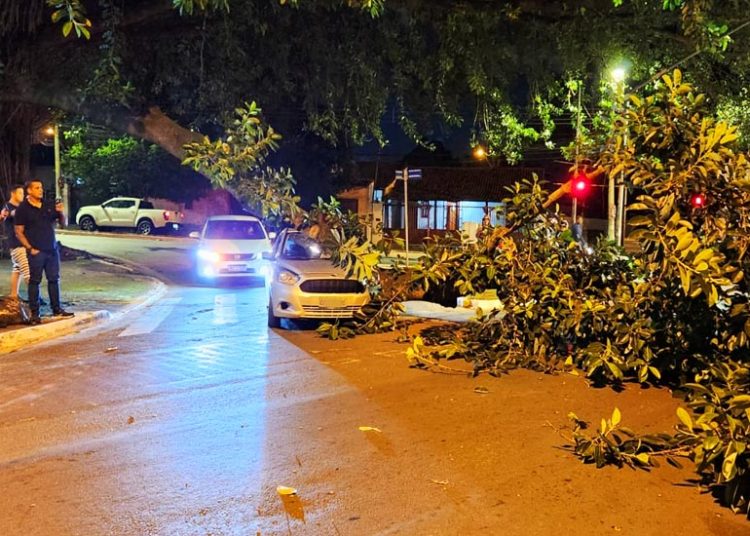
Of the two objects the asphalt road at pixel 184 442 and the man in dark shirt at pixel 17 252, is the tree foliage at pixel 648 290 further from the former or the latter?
the man in dark shirt at pixel 17 252

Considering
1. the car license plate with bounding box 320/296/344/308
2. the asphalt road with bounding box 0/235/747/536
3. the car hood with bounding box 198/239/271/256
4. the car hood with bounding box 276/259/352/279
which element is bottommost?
the asphalt road with bounding box 0/235/747/536

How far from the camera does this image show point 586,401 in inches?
280

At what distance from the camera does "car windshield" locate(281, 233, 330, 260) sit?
38.3ft

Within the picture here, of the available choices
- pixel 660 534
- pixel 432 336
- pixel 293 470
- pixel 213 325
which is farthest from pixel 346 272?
pixel 660 534

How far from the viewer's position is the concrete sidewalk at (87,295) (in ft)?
32.7

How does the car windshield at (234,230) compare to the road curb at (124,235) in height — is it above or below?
above

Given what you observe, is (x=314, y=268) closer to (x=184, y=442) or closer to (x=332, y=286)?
(x=332, y=286)

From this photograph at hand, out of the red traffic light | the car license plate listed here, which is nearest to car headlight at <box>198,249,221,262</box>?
the car license plate

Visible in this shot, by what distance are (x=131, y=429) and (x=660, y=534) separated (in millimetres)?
4212

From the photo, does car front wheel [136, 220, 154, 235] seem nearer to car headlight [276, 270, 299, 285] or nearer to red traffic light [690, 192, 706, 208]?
Answer: car headlight [276, 270, 299, 285]

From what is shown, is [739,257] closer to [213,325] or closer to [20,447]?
[20,447]

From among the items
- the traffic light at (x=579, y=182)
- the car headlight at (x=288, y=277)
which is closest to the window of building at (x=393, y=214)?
the car headlight at (x=288, y=277)

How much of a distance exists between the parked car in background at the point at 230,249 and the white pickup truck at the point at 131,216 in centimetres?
1762

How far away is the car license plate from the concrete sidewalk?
150 inches
